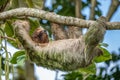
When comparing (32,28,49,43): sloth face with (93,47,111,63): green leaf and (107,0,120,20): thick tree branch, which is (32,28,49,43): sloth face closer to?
(93,47,111,63): green leaf

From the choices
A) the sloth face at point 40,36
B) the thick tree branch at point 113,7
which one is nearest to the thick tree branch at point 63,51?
the sloth face at point 40,36

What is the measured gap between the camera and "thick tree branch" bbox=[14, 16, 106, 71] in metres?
3.66

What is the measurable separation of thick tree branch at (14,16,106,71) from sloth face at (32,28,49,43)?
56 millimetres

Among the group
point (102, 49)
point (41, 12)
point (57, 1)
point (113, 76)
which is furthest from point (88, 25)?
point (57, 1)

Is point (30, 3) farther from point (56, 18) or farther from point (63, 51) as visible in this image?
point (56, 18)

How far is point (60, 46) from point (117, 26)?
4.28 feet

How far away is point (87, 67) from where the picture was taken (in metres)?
3.99

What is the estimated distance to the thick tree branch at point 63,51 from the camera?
366 centimetres

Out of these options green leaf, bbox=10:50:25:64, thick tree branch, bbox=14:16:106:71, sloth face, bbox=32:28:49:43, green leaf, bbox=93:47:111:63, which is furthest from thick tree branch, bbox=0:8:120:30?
green leaf, bbox=93:47:111:63

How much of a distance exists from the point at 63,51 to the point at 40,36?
1.17 feet

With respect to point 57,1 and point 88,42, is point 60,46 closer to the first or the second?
point 88,42

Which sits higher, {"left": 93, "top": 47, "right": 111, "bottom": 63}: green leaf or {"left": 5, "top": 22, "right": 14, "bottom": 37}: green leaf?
{"left": 5, "top": 22, "right": 14, "bottom": 37}: green leaf

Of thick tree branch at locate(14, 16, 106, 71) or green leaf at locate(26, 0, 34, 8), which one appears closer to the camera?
thick tree branch at locate(14, 16, 106, 71)

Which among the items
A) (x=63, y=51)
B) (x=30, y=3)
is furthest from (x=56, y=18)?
(x=30, y=3)
